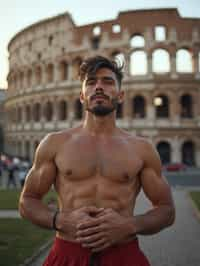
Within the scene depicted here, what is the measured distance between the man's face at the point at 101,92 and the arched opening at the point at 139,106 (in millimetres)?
25513

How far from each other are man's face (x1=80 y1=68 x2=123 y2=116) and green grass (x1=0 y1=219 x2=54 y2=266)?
4060 millimetres

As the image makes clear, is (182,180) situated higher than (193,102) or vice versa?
(193,102)

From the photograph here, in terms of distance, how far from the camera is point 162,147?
27.4 meters

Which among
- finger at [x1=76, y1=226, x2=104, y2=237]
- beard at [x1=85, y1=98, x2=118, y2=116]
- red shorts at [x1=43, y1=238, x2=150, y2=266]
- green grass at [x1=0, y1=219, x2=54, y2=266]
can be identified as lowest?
green grass at [x1=0, y1=219, x2=54, y2=266]

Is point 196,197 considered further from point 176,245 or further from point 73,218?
point 73,218

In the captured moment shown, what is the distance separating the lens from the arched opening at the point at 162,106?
2783 cm

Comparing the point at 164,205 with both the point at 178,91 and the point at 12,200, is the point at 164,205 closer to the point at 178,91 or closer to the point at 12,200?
the point at 12,200

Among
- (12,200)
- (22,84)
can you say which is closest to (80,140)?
(12,200)

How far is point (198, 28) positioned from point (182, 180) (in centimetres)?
1498

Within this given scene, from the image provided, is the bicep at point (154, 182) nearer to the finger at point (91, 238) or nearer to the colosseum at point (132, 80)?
the finger at point (91, 238)

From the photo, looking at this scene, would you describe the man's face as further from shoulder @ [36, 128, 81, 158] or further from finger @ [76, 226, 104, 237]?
finger @ [76, 226, 104, 237]

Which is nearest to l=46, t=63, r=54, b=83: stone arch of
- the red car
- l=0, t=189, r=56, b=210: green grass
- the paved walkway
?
the red car

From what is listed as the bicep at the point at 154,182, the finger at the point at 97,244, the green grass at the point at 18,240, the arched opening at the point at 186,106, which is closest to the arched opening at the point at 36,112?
the arched opening at the point at 186,106

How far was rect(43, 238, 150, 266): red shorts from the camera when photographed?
206 centimetres
